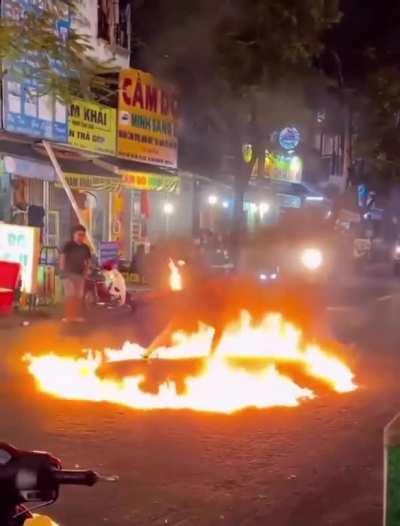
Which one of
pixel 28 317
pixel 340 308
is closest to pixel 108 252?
pixel 28 317

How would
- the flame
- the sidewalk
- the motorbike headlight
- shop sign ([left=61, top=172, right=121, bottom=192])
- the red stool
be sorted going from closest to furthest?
the sidewalk < the red stool < the flame < shop sign ([left=61, top=172, right=121, bottom=192]) < the motorbike headlight

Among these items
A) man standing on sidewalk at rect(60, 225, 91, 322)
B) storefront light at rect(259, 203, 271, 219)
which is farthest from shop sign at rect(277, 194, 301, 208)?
man standing on sidewalk at rect(60, 225, 91, 322)

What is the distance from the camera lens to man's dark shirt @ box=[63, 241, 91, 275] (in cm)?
1564

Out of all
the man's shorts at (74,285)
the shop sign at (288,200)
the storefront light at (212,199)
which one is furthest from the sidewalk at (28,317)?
the shop sign at (288,200)

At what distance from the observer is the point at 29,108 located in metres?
18.3

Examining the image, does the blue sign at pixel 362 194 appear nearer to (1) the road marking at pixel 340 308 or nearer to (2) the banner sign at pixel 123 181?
(2) the banner sign at pixel 123 181

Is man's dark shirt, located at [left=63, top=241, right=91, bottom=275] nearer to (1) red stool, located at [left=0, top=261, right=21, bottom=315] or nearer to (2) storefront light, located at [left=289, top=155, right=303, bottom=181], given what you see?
(1) red stool, located at [left=0, top=261, right=21, bottom=315]

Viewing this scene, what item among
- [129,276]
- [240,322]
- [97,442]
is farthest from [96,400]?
[129,276]

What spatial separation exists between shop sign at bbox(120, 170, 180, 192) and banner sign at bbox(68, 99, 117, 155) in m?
1.17

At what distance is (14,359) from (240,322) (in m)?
2.86

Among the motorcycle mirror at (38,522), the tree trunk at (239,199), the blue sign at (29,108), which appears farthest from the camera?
the tree trunk at (239,199)

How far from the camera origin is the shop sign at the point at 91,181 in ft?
60.8

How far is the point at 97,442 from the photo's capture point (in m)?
7.20

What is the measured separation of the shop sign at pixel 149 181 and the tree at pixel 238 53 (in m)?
2.78
